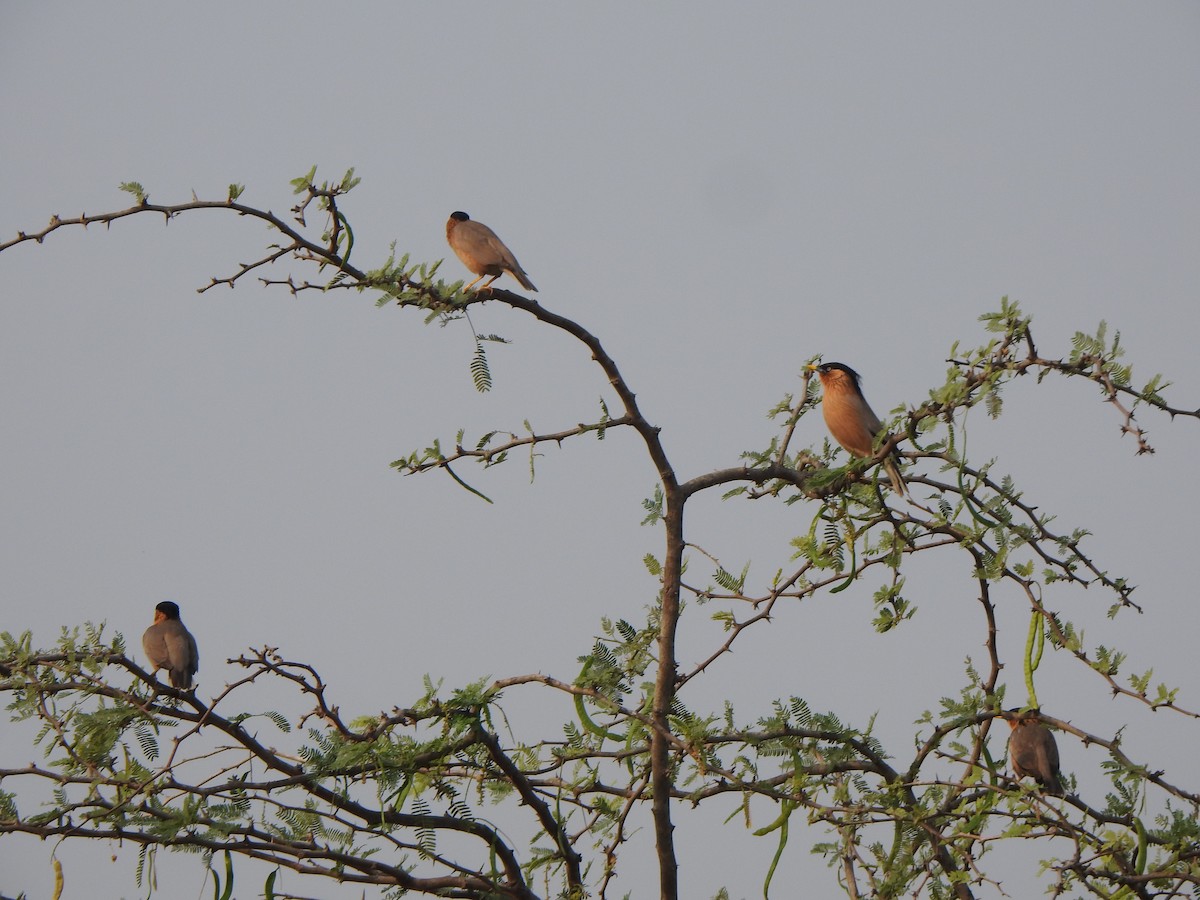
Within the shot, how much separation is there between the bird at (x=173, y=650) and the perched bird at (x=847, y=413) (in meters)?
3.42

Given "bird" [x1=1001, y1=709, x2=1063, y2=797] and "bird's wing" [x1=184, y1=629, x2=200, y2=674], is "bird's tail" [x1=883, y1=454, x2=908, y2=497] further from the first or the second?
"bird's wing" [x1=184, y1=629, x2=200, y2=674]

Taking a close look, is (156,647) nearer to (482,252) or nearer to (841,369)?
(482,252)

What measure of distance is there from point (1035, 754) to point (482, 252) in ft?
11.6

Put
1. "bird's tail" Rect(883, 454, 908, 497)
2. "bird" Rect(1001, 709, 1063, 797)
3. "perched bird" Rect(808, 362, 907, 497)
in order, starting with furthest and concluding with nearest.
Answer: "perched bird" Rect(808, 362, 907, 497) → "bird" Rect(1001, 709, 1063, 797) → "bird's tail" Rect(883, 454, 908, 497)

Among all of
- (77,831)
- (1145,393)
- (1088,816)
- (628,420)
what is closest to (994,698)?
(1088,816)

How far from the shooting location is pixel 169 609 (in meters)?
7.27

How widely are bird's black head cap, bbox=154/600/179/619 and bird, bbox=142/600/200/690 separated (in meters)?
0.37

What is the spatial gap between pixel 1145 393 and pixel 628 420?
1.50m

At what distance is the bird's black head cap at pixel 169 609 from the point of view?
7.17m

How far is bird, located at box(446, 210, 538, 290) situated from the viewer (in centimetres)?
653

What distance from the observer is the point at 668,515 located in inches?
168

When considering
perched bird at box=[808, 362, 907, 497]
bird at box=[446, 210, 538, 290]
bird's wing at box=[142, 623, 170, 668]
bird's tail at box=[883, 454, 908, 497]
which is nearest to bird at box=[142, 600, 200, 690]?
bird's wing at box=[142, 623, 170, 668]

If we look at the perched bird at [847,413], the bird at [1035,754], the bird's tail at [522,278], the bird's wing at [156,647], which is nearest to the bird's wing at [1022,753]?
the bird at [1035,754]

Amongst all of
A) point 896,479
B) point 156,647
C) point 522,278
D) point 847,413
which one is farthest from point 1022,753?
point 156,647
